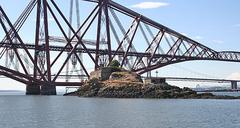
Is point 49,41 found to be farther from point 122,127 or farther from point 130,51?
point 122,127

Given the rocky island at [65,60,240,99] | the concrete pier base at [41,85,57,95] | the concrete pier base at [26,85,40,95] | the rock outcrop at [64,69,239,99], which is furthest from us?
the concrete pier base at [26,85,40,95]

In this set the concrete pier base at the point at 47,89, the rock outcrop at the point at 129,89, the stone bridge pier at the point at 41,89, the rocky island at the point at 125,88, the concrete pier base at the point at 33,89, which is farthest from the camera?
the concrete pier base at the point at 33,89

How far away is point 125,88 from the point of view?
11419 cm

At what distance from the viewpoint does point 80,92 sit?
12850 cm

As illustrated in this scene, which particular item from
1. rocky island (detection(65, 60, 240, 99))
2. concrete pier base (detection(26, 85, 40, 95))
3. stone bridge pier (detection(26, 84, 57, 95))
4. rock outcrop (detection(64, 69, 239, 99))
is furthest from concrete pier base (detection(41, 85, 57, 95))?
rock outcrop (detection(64, 69, 239, 99))

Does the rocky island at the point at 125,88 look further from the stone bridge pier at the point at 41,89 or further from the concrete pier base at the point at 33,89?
the concrete pier base at the point at 33,89

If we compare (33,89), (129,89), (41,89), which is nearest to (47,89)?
(41,89)

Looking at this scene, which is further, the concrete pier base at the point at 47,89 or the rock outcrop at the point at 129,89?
the concrete pier base at the point at 47,89

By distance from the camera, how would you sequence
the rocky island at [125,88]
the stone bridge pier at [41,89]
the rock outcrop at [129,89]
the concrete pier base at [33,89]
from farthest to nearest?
the concrete pier base at [33,89] < the stone bridge pier at [41,89] < the rocky island at [125,88] < the rock outcrop at [129,89]

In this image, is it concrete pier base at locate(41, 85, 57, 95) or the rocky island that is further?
concrete pier base at locate(41, 85, 57, 95)

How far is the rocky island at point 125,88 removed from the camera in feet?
360

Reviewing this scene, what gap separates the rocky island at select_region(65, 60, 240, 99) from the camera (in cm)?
10988

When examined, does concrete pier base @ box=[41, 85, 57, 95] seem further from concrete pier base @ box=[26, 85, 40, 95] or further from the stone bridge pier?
concrete pier base @ box=[26, 85, 40, 95]

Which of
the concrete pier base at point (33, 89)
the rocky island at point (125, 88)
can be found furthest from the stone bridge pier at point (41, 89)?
the rocky island at point (125, 88)
